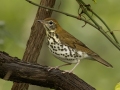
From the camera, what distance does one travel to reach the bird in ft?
17.1

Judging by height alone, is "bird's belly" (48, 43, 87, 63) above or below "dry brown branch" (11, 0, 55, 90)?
above

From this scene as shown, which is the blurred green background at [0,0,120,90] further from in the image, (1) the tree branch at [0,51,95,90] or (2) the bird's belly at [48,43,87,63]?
(1) the tree branch at [0,51,95,90]

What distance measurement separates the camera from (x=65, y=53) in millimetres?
5219

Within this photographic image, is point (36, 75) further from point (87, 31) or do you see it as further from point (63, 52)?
point (87, 31)

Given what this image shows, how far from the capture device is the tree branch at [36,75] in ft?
15.9

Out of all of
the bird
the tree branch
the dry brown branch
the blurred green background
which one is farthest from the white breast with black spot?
the blurred green background

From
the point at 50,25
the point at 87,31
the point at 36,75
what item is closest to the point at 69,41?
the point at 50,25

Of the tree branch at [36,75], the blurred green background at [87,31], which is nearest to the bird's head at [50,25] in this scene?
the tree branch at [36,75]

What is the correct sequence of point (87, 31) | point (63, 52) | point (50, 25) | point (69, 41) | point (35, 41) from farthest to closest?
point (87, 31)
point (35, 41)
point (50, 25)
point (69, 41)
point (63, 52)

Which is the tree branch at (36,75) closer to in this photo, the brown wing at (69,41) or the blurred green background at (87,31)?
the brown wing at (69,41)

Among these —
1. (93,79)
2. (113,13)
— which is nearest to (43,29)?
(113,13)

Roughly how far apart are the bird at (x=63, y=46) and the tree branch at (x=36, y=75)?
0.15 metres

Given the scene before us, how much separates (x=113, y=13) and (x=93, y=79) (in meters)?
1.20

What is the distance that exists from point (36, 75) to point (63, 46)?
49 centimetres
